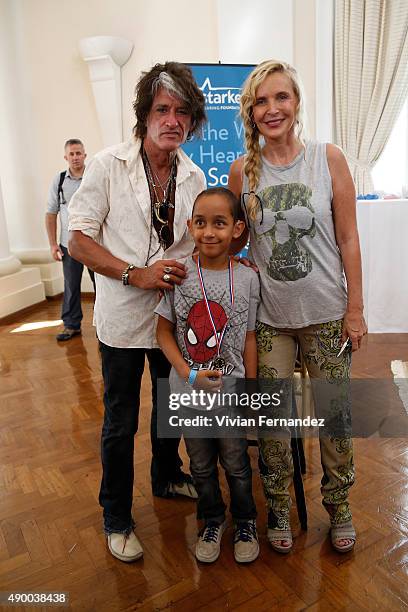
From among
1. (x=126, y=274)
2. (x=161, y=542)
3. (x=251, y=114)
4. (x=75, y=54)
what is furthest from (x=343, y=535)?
(x=75, y=54)

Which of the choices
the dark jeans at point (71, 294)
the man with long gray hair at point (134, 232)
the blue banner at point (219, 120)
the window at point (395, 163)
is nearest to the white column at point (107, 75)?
the dark jeans at point (71, 294)

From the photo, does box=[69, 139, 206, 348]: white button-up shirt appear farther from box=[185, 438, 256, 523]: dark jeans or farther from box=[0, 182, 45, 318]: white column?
box=[0, 182, 45, 318]: white column

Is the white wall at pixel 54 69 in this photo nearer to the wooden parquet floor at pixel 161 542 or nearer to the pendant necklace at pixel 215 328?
the wooden parquet floor at pixel 161 542

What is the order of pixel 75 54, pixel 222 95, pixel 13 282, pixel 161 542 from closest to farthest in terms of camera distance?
pixel 161 542 < pixel 222 95 < pixel 13 282 < pixel 75 54

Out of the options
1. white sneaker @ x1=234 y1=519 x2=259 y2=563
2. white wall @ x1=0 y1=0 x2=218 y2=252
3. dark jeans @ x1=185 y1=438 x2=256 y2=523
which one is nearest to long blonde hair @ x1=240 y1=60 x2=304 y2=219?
dark jeans @ x1=185 y1=438 x2=256 y2=523

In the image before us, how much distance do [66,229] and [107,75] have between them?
83.7 inches

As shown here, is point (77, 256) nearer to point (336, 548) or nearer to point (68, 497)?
point (68, 497)

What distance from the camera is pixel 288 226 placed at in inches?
64.9

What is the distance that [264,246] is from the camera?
170 cm

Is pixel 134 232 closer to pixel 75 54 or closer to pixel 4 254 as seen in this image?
pixel 4 254

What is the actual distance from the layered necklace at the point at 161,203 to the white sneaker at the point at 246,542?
1.05 m

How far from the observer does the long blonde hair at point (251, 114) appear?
163cm

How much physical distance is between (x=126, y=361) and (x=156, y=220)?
494 millimetres

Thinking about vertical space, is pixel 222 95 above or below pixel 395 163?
above
